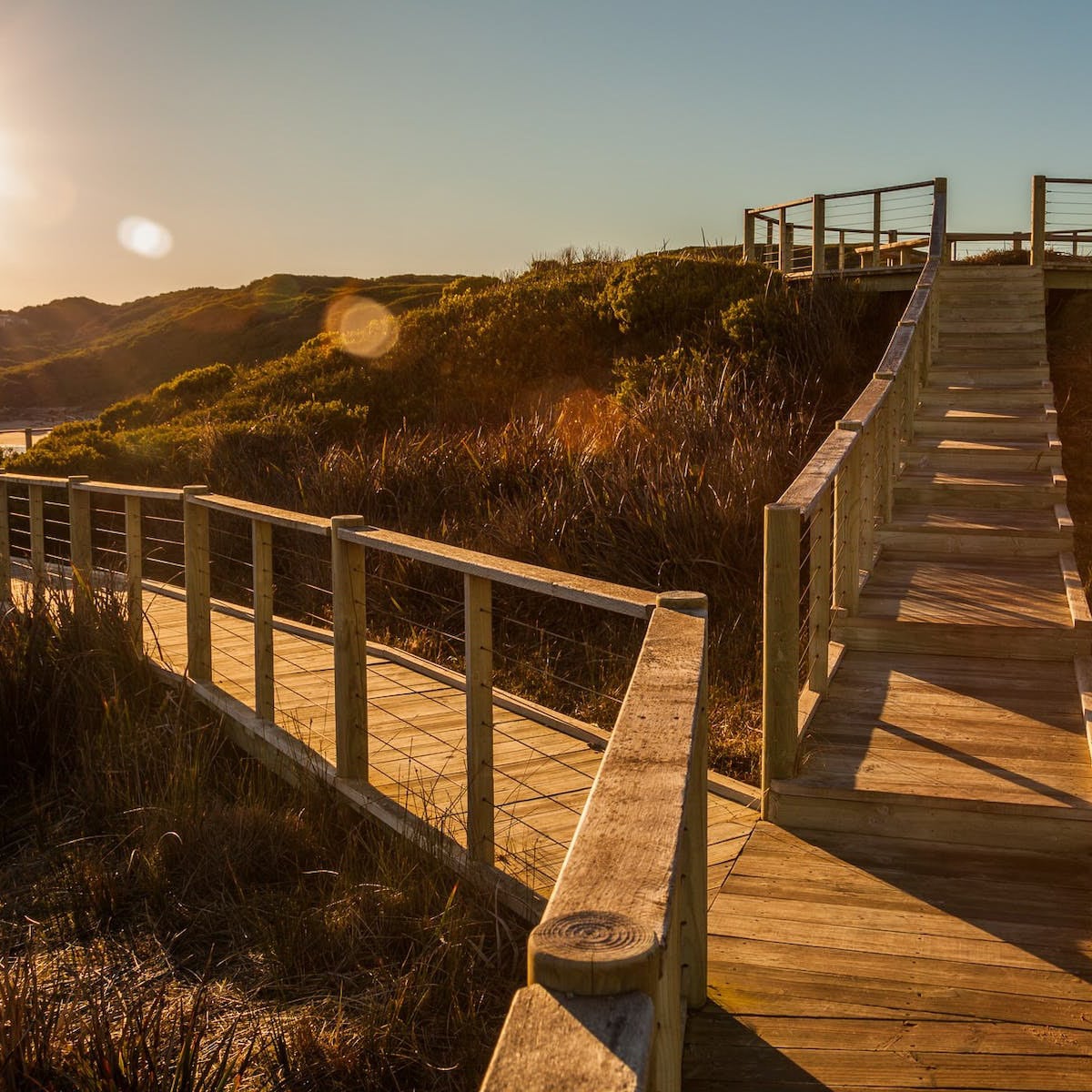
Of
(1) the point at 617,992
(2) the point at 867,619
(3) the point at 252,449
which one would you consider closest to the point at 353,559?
(2) the point at 867,619

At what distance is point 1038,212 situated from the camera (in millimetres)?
16609

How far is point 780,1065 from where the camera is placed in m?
2.87

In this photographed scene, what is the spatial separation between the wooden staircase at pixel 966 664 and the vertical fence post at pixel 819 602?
0.17 metres

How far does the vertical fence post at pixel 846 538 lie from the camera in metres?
6.00

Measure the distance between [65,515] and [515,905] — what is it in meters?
11.2

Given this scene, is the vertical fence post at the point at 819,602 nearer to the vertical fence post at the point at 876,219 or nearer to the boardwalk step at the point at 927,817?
the boardwalk step at the point at 927,817

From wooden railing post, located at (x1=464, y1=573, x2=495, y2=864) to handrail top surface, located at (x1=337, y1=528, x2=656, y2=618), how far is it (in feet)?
0.26

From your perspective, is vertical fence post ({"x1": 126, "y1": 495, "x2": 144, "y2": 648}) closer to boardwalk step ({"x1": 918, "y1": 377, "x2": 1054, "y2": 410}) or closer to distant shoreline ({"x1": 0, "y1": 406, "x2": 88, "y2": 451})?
boardwalk step ({"x1": 918, "y1": 377, "x2": 1054, "y2": 410})

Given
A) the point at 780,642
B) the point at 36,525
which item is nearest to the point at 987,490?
the point at 780,642

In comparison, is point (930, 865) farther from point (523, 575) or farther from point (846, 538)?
point (846, 538)

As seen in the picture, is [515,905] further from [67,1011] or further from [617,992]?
[617,992]

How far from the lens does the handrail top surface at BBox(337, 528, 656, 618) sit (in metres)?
2.98

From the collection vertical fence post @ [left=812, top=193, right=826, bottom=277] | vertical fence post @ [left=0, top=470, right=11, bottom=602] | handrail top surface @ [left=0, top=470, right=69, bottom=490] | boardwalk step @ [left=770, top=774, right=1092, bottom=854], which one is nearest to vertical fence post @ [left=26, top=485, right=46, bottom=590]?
handrail top surface @ [left=0, top=470, right=69, bottom=490]

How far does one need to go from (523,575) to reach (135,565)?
13.2 feet
